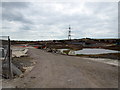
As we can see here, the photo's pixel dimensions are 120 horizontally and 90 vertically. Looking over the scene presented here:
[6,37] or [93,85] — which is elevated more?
[6,37]

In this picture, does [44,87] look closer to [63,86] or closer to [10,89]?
[63,86]

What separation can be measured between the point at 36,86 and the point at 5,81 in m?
2.29

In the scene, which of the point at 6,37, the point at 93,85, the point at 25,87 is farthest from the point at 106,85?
the point at 6,37

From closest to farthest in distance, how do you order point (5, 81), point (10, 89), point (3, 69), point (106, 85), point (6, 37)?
1. point (10, 89)
2. point (106, 85)
3. point (5, 81)
4. point (6, 37)
5. point (3, 69)

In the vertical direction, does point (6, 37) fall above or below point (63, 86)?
above

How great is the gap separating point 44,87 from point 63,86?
101cm

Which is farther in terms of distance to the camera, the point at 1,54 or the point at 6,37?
the point at 1,54

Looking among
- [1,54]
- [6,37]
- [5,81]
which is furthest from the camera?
[1,54]

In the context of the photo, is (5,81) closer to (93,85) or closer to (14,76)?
(14,76)

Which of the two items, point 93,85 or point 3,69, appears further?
point 3,69

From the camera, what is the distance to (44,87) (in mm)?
6438

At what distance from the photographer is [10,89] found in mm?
6316

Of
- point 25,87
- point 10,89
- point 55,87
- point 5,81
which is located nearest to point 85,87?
point 55,87

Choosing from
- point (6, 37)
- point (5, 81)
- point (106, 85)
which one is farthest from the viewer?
point (6, 37)
